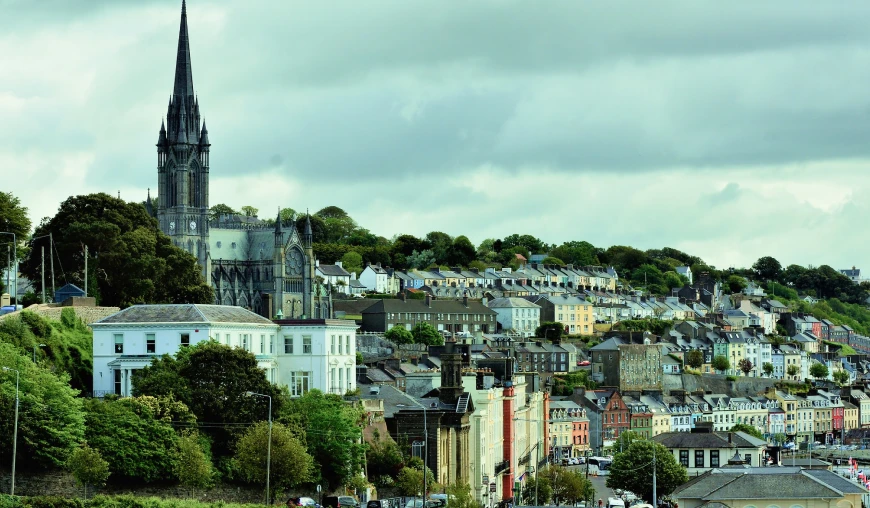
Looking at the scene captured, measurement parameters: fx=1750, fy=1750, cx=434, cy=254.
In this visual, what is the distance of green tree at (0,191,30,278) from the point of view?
321 ft

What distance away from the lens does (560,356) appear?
179 m

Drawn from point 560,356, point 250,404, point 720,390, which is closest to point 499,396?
point 250,404

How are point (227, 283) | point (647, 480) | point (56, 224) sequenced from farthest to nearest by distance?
1. point (227, 283)
2. point (56, 224)
3. point (647, 480)

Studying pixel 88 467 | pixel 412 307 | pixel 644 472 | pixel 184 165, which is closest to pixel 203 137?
pixel 184 165

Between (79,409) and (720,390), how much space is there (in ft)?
422

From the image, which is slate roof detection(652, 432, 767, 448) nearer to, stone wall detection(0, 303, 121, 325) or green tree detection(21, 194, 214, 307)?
green tree detection(21, 194, 214, 307)

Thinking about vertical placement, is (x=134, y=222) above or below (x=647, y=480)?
above

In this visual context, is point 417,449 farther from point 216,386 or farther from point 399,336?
point 399,336

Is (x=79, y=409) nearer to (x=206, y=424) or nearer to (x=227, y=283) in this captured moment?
(x=206, y=424)

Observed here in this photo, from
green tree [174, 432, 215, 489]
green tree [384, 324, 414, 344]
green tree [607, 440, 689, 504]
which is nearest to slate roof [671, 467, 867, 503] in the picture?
green tree [174, 432, 215, 489]

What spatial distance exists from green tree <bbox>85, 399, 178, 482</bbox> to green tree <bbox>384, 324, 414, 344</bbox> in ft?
326

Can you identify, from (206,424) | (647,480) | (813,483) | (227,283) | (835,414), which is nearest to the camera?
(813,483)

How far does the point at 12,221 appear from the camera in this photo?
97.9 meters

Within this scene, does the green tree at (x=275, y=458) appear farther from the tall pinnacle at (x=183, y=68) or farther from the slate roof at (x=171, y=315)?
the tall pinnacle at (x=183, y=68)
